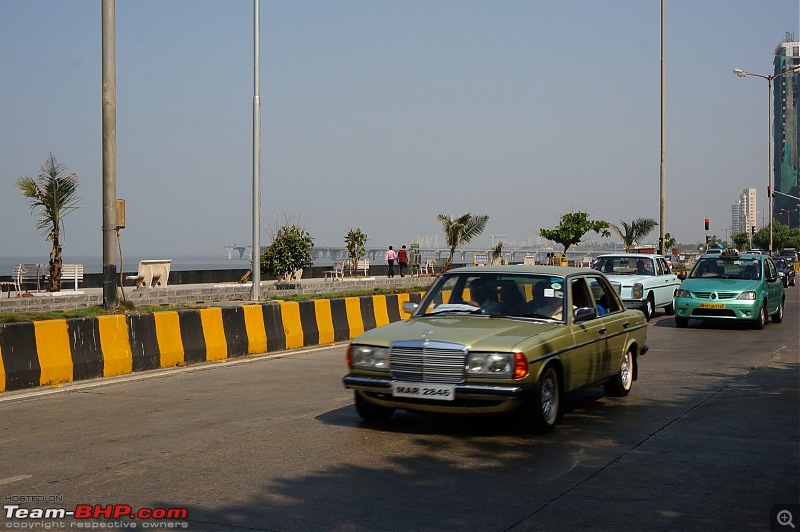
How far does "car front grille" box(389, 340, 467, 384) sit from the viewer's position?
780cm

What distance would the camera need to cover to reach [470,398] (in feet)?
25.4

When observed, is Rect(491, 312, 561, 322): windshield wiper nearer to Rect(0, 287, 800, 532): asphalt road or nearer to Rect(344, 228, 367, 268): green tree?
Rect(0, 287, 800, 532): asphalt road

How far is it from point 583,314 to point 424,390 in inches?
80.8

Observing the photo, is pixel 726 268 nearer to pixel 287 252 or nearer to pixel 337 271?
pixel 287 252

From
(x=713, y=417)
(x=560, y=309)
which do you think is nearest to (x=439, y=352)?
(x=560, y=309)

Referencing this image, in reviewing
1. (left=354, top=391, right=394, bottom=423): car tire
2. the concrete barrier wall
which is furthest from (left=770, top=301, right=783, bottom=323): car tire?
(left=354, top=391, right=394, bottom=423): car tire

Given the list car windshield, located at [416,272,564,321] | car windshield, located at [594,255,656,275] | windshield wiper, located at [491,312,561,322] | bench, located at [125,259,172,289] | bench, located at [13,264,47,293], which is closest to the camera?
windshield wiper, located at [491,312,561,322]

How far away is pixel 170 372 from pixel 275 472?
20.0 ft

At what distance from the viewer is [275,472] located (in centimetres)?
673

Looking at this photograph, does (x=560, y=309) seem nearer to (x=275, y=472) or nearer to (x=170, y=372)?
(x=275, y=472)

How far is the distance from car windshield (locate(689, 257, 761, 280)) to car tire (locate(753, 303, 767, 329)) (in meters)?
0.83

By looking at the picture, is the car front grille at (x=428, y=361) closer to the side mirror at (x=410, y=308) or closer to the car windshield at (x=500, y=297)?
the car windshield at (x=500, y=297)

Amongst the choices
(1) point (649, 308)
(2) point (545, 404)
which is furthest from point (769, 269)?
(2) point (545, 404)

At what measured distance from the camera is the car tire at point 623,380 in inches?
402
